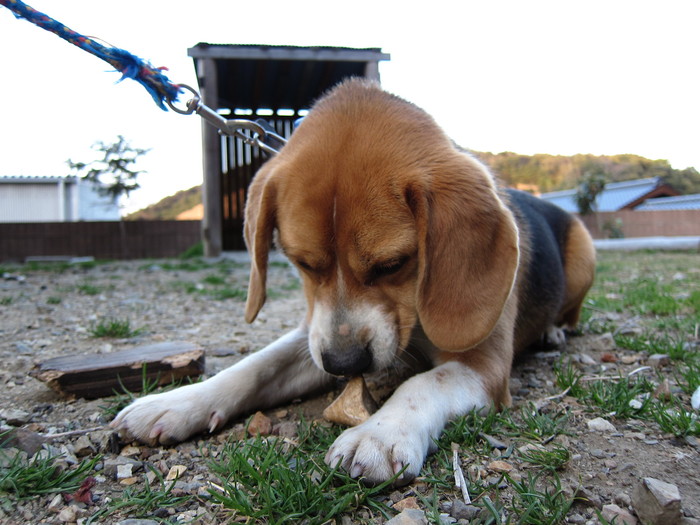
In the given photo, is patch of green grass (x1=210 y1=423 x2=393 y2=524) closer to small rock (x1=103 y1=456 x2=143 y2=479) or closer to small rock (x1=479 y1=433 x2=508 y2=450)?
small rock (x1=103 y1=456 x2=143 y2=479)

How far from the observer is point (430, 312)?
2320mm

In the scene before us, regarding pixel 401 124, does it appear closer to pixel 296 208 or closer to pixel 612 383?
pixel 296 208

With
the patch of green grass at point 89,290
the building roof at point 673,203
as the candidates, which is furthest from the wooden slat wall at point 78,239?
the building roof at point 673,203

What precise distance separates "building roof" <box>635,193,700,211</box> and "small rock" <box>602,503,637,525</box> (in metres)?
39.6

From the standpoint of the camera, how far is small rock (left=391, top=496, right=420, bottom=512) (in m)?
1.69

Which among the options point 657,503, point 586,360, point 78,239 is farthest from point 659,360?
point 78,239

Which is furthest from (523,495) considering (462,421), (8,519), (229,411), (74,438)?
(74,438)

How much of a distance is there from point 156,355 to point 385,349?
146 cm

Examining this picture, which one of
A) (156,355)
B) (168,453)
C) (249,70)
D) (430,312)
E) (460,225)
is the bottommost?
(168,453)

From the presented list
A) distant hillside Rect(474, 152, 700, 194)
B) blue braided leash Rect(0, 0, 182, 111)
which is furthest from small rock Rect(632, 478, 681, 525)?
distant hillside Rect(474, 152, 700, 194)

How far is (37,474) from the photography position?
72.4 inches

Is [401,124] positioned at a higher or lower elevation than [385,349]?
higher

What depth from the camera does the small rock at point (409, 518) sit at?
A: 157 centimetres

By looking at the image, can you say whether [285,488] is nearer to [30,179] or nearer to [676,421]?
[676,421]
